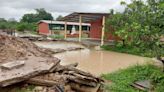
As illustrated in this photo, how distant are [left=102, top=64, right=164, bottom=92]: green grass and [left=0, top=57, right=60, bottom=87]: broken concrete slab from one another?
177cm

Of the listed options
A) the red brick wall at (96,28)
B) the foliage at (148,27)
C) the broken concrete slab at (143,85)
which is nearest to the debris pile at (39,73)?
the broken concrete slab at (143,85)

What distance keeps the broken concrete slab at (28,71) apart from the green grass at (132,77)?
69.8 inches

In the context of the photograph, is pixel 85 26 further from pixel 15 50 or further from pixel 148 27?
pixel 148 27

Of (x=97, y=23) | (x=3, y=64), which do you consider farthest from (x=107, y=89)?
(x=97, y=23)

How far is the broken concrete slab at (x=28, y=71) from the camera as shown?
5883 millimetres

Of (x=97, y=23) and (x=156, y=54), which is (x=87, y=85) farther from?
(x=97, y=23)

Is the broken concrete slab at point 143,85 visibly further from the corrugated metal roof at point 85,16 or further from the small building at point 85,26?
the corrugated metal roof at point 85,16

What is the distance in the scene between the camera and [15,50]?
Result: 306 inches

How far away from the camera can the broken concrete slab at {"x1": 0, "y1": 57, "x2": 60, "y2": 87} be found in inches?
232

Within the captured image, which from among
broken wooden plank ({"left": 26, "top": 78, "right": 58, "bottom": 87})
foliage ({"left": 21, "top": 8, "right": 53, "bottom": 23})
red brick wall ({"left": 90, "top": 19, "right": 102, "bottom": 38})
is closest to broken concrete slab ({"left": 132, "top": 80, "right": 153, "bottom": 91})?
broken wooden plank ({"left": 26, "top": 78, "right": 58, "bottom": 87})

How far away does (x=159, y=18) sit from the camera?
718 cm

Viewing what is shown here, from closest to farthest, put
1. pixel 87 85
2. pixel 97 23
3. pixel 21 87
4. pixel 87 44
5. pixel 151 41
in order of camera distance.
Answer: pixel 21 87
pixel 87 85
pixel 151 41
pixel 87 44
pixel 97 23

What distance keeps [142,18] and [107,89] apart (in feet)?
7.09

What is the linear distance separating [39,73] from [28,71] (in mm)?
278
